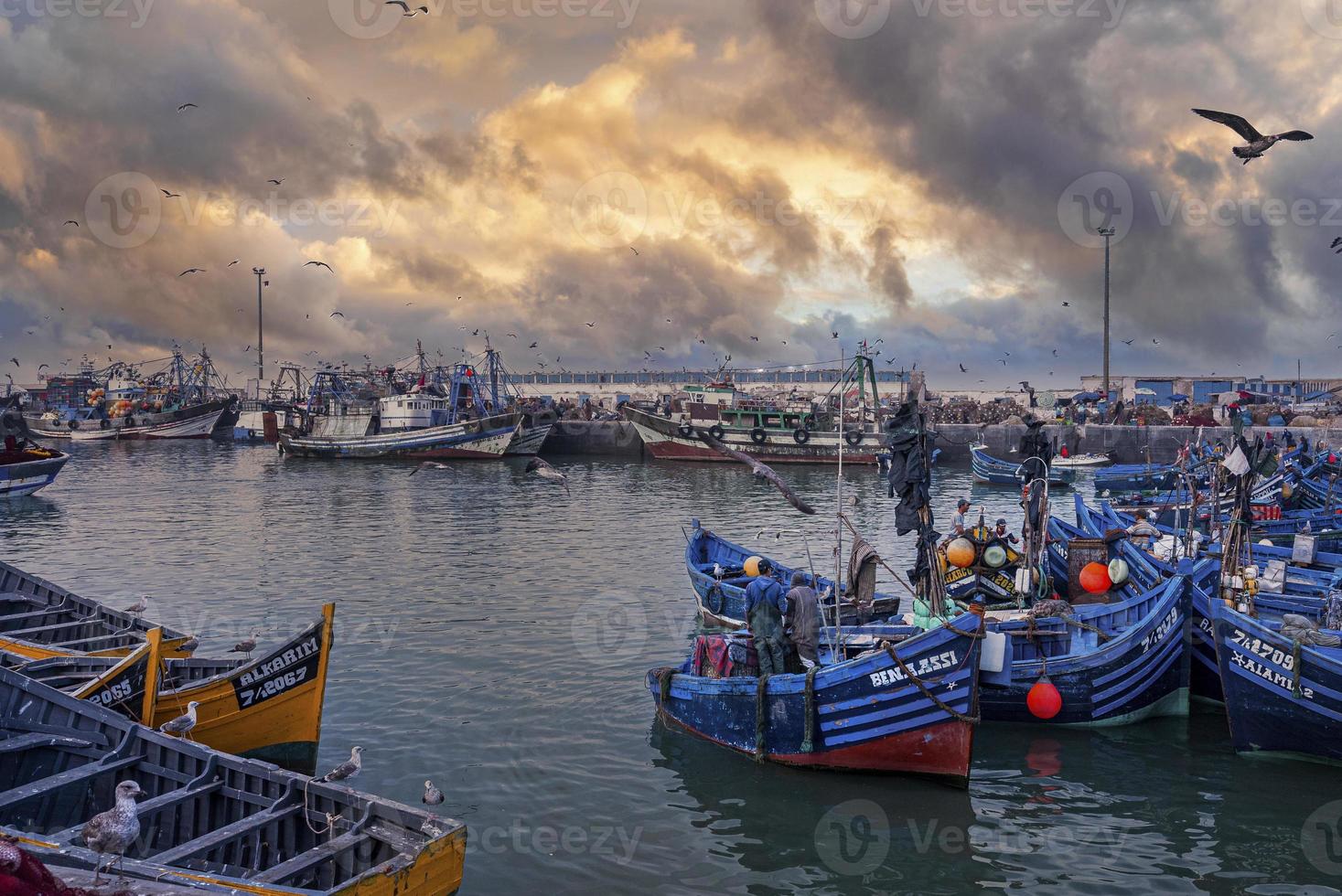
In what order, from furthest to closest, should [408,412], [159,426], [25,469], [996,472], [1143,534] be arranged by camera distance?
[159,426] → [408,412] → [996,472] → [25,469] → [1143,534]

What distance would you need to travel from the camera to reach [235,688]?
34.1 ft

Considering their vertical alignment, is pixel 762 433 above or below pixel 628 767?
above

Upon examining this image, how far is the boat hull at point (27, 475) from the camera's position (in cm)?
3888

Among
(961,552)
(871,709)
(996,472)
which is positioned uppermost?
(996,472)

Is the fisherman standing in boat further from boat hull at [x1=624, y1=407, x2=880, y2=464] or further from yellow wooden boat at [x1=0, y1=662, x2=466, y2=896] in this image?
boat hull at [x1=624, y1=407, x2=880, y2=464]

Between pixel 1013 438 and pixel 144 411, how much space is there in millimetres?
83733

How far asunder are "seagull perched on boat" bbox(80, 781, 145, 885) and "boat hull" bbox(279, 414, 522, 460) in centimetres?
5470

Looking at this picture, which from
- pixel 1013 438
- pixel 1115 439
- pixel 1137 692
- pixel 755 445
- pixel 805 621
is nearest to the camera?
pixel 805 621

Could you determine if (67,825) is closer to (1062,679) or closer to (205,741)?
(205,741)

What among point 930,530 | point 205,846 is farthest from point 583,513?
point 205,846

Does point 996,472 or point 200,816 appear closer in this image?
point 200,816

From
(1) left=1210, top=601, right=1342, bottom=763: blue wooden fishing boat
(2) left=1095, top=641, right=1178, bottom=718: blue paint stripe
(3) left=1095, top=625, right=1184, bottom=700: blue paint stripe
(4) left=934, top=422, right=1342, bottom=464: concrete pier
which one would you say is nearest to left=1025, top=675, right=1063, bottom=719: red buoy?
(3) left=1095, top=625, right=1184, bottom=700: blue paint stripe

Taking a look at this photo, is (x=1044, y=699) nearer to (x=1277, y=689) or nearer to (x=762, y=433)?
(x=1277, y=689)

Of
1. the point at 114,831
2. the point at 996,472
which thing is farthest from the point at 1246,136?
the point at 996,472
